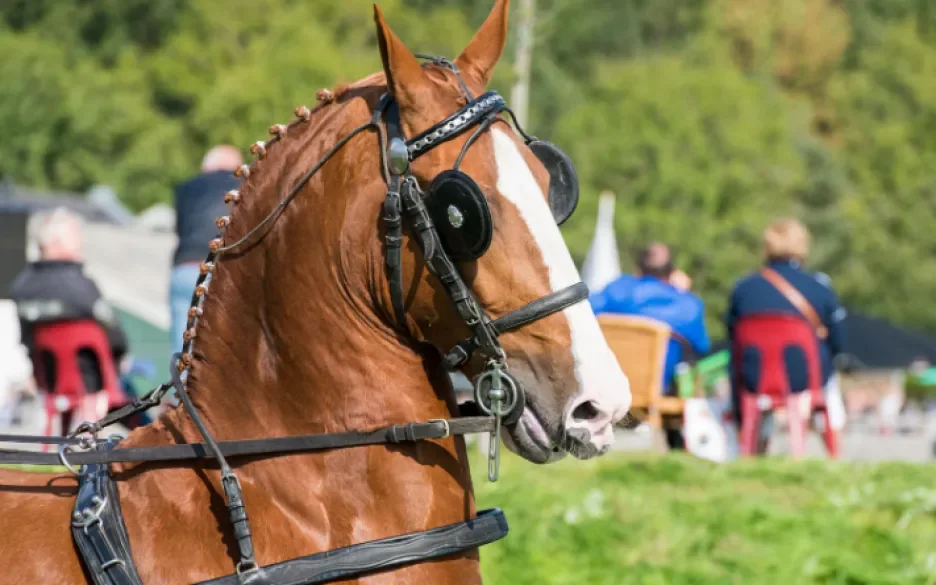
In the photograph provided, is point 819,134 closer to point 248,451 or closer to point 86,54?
point 86,54

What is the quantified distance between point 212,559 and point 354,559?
0.31m

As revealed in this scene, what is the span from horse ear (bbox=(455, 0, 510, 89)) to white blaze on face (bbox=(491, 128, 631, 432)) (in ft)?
0.90

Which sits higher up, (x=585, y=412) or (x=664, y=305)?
(x=664, y=305)

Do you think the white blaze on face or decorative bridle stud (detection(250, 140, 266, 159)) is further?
decorative bridle stud (detection(250, 140, 266, 159))

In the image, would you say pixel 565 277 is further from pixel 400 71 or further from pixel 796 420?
pixel 796 420

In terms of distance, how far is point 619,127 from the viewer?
40062 mm

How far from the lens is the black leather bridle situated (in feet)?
9.32

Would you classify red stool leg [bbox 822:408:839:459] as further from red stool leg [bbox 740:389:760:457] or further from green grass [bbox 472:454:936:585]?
green grass [bbox 472:454:936:585]

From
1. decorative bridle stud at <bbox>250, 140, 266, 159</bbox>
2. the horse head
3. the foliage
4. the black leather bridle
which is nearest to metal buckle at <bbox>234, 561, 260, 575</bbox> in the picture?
the black leather bridle

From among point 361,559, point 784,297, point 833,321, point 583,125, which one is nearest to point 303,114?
point 361,559

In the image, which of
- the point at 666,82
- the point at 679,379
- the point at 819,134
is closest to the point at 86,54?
the point at 666,82

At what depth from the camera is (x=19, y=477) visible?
10.3ft

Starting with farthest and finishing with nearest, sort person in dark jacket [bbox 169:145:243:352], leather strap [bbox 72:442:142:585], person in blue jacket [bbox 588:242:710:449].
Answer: person in blue jacket [bbox 588:242:710:449] → person in dark jacket [bbox 169:145:243:352] → leather strap [bbox 72:442:142:585]

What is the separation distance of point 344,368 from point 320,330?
0.34 feet
